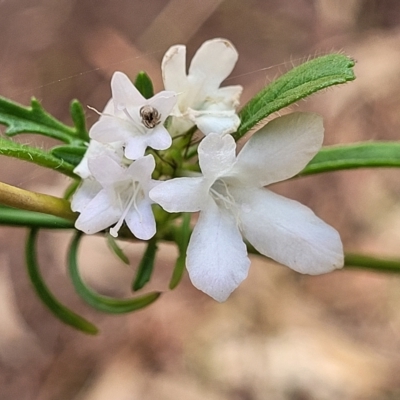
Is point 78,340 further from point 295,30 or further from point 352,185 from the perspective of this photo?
point 295,30

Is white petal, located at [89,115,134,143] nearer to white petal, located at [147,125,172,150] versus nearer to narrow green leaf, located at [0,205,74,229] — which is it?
white petal, located at [147,125,172,150]

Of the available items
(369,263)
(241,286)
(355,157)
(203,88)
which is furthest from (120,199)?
(241,286)

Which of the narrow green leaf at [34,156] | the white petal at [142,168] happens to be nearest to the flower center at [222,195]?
the white petal at [142,168]

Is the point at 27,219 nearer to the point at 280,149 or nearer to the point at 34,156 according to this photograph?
the point at 34,156

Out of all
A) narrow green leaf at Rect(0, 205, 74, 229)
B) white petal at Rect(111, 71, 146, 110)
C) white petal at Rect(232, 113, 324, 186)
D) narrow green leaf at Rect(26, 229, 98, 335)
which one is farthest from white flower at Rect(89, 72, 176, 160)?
narrow green leaf at Rect(26, 229, 98, 335)

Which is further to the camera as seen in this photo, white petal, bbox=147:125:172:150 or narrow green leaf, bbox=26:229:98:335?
narrow green leaf, bbox=26:229:98:335

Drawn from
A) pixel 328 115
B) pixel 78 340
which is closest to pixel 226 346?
pixel 78 340
